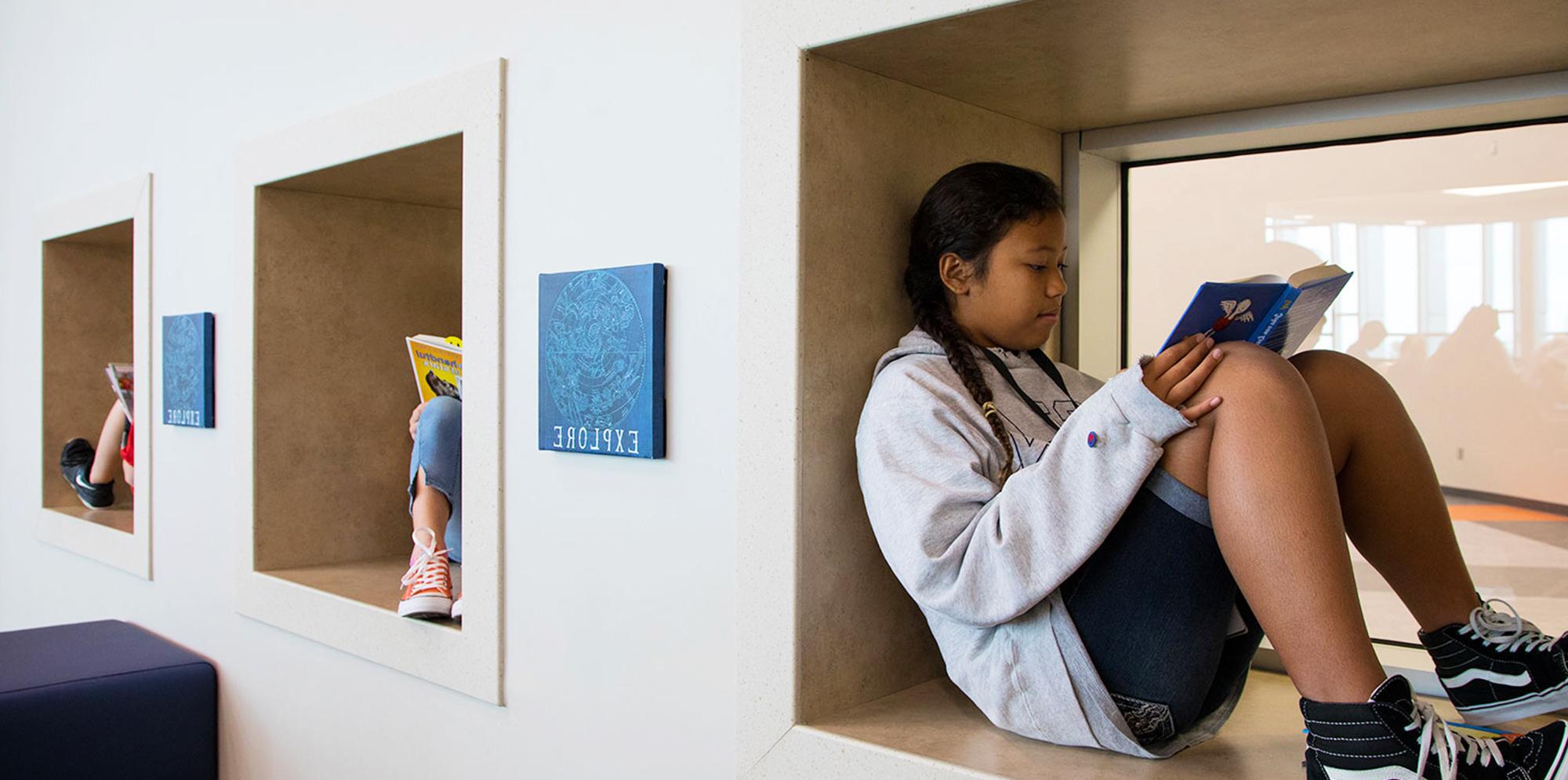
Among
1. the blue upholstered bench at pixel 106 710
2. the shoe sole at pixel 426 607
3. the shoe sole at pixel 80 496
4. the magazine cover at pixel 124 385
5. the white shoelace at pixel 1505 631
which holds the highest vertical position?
the magazine cover at pixel 124 385

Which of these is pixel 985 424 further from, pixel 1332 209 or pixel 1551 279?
pixel 1551 279

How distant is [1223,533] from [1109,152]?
3.41ft

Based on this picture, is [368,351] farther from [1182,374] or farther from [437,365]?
[1182,374]

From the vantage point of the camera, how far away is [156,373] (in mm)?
3432

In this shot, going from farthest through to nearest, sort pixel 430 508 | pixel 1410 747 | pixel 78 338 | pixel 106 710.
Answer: pixel 78 338 → pixel 106 710 → pixel 430 508 → pixel 1410 747

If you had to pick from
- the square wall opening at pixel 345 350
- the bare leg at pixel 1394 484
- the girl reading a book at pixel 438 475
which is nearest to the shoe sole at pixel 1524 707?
the bare leg at pixel 1394 484

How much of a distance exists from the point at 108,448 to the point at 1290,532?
4285 mm

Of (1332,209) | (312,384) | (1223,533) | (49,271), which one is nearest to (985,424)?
(1223,533)

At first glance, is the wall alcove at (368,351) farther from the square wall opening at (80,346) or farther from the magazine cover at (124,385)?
the square wall opening at (80,346)

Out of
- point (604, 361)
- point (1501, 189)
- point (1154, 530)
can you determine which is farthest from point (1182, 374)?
point (604, 361)

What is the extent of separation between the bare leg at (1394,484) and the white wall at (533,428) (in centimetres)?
90

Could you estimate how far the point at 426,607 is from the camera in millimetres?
2377

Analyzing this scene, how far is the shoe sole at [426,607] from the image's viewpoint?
238cm

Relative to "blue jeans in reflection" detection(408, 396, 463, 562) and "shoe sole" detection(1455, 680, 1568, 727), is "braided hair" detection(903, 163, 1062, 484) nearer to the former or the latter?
"shoe sole" detection(1455, 680, 1568, 727)
